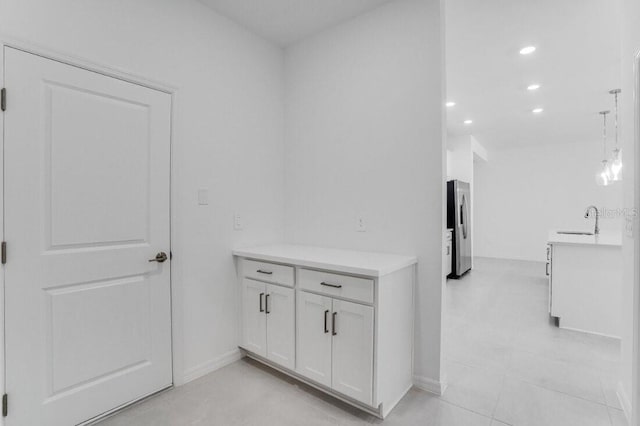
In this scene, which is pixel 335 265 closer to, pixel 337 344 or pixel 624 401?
pixel 337 344

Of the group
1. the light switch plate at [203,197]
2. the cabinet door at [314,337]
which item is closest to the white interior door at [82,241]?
the light switch plate at [203,197]

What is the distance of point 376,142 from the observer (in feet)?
8.20

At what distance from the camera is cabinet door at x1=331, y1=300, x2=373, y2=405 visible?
1877 millimetres

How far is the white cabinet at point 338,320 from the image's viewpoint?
1.89 m

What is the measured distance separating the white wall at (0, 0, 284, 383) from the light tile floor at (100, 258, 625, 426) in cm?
35

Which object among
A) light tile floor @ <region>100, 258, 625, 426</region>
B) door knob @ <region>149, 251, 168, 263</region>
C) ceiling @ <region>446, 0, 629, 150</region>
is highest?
ceiling @ <region>446, 0, 629, 150</region>

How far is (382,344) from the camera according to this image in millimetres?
1896

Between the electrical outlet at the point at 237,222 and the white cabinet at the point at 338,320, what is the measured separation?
0.26 m

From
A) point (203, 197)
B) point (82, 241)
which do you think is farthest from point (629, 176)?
point (82, 241)

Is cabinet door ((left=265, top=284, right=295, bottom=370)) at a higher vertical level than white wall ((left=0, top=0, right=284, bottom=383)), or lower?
lower

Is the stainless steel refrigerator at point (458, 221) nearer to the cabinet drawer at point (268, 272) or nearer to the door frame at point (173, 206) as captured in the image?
the cabinet drawer at point (268, 272)

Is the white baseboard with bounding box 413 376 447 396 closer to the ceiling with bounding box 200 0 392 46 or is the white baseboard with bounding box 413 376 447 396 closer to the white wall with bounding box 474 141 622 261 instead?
the ceiling with bounding box 200 0 392 46

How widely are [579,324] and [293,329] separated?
10.4 feet

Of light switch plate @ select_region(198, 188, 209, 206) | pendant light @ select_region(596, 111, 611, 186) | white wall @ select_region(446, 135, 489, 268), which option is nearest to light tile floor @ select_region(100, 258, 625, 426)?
light switch plate @ select_region(198, 188, 209, 206)
